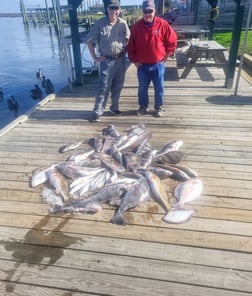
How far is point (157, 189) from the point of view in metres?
3.43

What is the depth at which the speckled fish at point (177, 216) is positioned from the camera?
3.02 meters

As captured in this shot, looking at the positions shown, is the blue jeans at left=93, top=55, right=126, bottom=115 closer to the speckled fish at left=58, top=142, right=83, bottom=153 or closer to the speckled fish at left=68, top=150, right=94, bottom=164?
the speckled fish at left=58, top=142, right=83, bottom=153

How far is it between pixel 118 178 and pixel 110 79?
8.04ft

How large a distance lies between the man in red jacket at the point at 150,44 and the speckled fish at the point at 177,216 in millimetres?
2958

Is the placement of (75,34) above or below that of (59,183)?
above

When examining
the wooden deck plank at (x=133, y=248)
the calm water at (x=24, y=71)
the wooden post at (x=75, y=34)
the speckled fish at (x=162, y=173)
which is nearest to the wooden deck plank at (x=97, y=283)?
the wooden deck plank at (x=133, y=248)

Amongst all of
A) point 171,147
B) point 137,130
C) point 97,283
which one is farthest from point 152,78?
point 97,283

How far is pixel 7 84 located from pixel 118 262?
17766mm

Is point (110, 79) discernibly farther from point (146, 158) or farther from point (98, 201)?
point (98, 201)

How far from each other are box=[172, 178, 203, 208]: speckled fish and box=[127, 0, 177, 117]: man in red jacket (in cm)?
249

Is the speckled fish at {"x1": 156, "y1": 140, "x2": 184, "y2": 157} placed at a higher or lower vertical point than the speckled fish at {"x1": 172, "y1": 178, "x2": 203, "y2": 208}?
lower

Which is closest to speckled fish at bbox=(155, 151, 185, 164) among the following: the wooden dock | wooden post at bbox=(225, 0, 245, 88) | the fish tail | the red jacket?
the wooden dock

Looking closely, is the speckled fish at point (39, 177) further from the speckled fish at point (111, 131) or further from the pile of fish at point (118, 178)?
the speckled fish at point (111, 131)

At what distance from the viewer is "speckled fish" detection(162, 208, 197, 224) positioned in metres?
3.02
